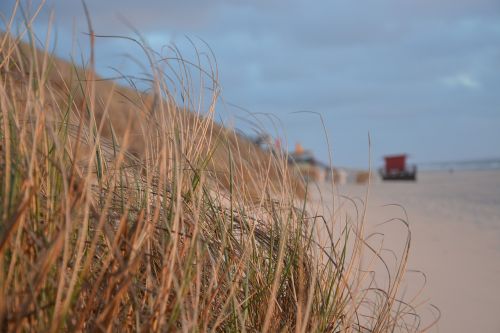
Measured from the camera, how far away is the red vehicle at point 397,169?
70.6ft

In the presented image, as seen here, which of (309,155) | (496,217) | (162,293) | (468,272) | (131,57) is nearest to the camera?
(162,293)

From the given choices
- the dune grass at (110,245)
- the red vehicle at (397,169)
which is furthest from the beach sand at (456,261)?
the red vehicle at (397,169)

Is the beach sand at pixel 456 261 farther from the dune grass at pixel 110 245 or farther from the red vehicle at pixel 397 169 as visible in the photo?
the red vehicle at pixel 397 169

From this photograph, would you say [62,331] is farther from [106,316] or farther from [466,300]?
[466,300]

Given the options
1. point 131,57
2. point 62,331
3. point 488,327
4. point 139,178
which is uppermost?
point 131,57

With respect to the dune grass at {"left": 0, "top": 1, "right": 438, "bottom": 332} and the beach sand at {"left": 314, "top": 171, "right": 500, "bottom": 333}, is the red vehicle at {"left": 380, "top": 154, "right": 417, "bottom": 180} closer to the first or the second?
the beach sand at {"left": 314, "top": 171, "right": 500, "bottom": 333}

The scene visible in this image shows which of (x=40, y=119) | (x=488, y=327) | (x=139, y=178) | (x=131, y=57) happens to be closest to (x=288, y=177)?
(x=139, y=178)

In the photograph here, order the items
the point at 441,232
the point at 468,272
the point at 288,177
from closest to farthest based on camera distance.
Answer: the point at 288,177 < the point at 468,272 < the point at 441,232

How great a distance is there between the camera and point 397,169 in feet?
71.1

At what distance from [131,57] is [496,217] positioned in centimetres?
717

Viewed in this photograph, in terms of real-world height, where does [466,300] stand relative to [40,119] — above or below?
below

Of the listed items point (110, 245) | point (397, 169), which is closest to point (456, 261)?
point (110, 245)

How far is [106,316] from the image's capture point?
3.66 feet

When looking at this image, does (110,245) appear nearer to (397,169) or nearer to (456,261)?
(456,261)
